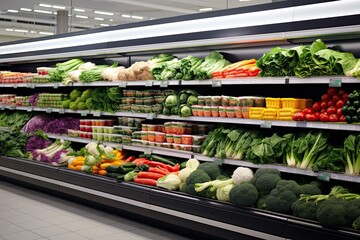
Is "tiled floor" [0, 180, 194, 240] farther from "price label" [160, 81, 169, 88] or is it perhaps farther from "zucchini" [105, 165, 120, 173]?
"price label" [160, 81, 169, 88]

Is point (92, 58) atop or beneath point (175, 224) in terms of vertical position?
atop

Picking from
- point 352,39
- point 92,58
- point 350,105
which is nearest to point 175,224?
point 350,105

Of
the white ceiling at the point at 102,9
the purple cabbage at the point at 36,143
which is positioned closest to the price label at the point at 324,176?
the purple cabbage at the point at 36,143

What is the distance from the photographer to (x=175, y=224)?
4.96 m

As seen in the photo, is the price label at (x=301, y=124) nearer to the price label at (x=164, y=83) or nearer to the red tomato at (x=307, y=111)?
the red tomato at (x=307, y=111)

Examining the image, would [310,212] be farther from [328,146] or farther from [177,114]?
[177,114]

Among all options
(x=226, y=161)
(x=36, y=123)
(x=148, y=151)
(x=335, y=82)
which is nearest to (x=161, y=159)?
(x=148, y=151)

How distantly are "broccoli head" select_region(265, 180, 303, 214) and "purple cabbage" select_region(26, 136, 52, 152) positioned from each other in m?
4.74

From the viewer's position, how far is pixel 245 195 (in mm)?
4359

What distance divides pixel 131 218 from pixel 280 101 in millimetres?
2374

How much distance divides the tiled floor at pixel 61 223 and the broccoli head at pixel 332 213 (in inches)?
68.7

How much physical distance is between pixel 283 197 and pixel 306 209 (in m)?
0.30

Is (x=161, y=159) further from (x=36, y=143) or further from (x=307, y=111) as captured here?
(x=36, y=143)

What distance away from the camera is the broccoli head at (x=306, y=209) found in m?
3.89
